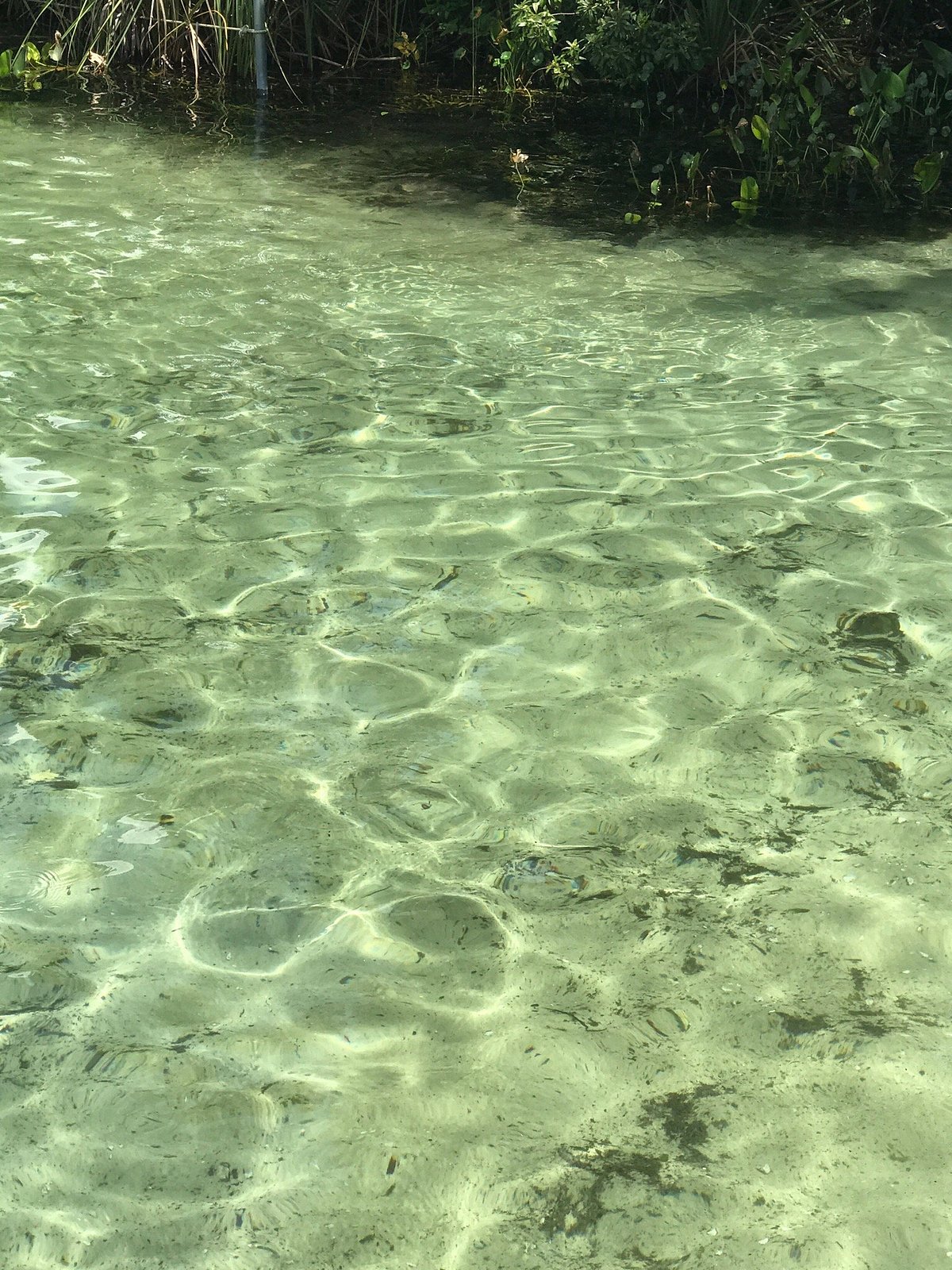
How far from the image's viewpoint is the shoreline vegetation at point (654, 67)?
7707 mm

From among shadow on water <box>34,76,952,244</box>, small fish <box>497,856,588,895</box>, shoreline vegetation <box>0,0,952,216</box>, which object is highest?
shoreline vegetation <box>0,0,952,216</box>

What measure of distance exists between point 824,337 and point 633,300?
2.89ft

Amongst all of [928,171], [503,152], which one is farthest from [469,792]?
[503,152]

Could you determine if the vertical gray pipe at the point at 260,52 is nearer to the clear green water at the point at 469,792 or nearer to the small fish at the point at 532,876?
the clear green water at the point at 469,792

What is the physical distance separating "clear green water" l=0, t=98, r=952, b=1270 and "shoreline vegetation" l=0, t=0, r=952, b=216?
2714 millimetres

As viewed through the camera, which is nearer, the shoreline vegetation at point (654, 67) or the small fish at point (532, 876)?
the small fish at point (532, 876)

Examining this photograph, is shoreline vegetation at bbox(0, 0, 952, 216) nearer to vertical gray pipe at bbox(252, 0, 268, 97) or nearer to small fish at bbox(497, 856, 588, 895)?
vertical gray pipe at bbox(252, 0, 268, 97)

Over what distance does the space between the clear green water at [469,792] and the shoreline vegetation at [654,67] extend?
271 cm

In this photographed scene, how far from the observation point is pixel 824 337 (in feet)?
18.0

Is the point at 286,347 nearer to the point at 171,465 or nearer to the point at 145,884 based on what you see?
the point at 171,465

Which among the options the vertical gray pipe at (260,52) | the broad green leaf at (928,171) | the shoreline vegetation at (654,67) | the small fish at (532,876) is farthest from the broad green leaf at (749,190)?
the small fish at (532,876)

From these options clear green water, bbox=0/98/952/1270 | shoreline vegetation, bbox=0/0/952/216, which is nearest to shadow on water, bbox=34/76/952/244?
shoreline vegetation, bbox=0/0/952/216

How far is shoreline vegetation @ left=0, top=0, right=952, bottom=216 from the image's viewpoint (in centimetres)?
771

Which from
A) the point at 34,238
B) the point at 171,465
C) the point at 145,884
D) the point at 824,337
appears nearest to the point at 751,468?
the point at 824,337
